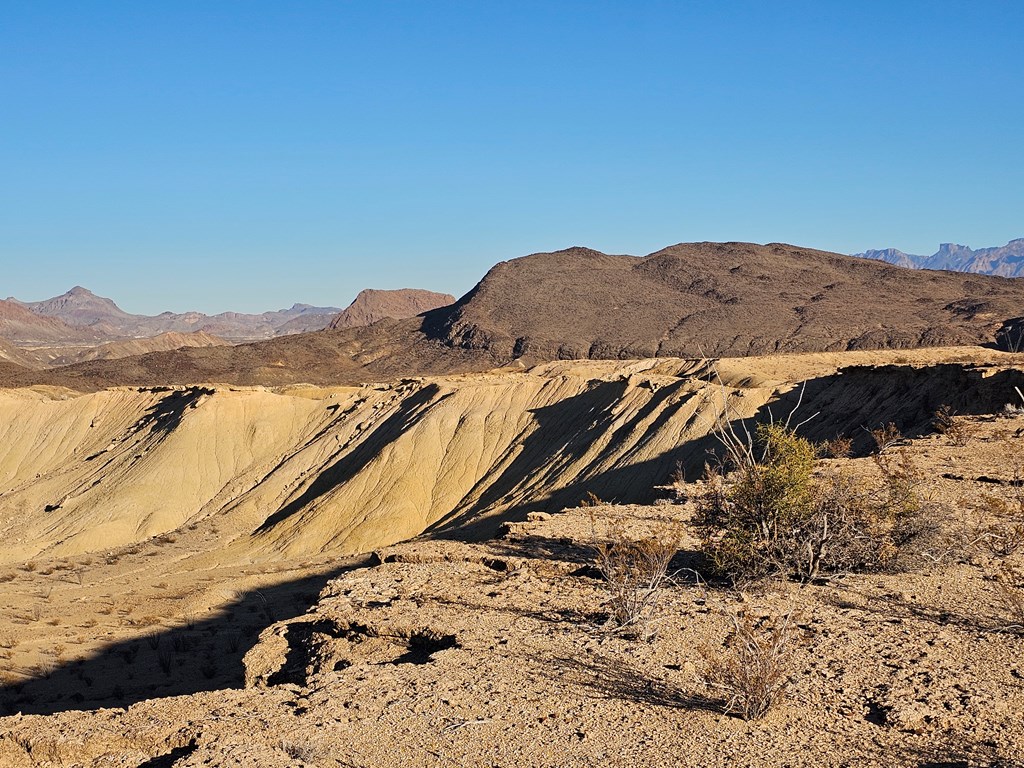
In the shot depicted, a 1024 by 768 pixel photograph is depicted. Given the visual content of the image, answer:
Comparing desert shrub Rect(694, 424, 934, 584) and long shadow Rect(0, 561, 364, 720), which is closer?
desert shrub Rect(694, 424, 934, 584)

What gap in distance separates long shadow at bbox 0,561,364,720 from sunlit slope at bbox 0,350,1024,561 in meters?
9.45

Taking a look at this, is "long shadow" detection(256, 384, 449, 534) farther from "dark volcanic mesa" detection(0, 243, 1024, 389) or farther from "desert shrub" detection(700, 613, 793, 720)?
"dark volcanic mesa" detection(0, 243, 1024, 389)

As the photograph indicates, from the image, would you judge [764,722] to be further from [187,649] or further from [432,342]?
[432,342]

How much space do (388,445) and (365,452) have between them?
7.38 feet

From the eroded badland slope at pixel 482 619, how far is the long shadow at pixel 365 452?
0.31 metres

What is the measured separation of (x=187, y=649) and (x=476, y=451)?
2059cm

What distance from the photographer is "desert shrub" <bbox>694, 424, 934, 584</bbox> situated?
10.2 m

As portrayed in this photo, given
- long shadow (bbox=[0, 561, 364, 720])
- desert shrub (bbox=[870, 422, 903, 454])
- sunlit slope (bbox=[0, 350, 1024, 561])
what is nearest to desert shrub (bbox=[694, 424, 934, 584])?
long shadow (bbox=[0, 561, 364, 720])

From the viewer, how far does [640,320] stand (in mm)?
99625

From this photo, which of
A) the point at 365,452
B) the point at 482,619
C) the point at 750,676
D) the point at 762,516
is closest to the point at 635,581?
the point at 482,619

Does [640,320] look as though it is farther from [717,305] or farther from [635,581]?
[635,581]

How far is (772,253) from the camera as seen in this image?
126 meters

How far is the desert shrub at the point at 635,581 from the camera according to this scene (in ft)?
29.6

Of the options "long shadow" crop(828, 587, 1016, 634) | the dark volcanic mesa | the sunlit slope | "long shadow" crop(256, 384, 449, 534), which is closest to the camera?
"long shadow" crop(828, 587, 1016, 634)
